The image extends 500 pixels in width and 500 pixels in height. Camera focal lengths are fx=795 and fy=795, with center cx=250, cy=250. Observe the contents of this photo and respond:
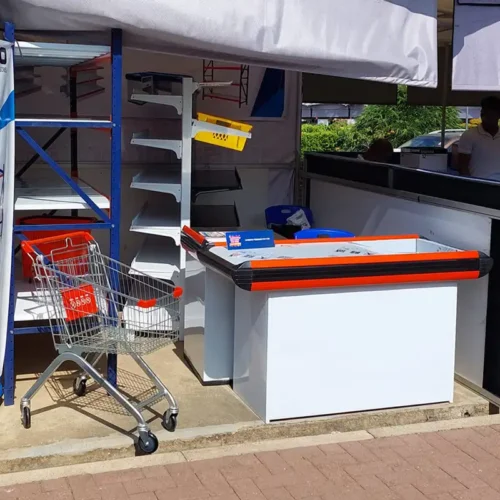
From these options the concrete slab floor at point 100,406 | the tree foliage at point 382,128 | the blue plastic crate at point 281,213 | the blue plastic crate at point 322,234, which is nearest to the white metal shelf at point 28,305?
the concrete slab floor at point 100,406

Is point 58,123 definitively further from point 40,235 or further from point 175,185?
point 175,185

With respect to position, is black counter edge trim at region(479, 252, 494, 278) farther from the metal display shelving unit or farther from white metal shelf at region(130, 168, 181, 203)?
white metal shelf at region(130, 168, 181, 203)

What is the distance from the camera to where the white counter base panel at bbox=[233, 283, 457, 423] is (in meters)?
4.41

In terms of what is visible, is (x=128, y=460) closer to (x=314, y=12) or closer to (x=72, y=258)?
(x=72, y=258)

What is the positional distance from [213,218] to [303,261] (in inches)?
85.8

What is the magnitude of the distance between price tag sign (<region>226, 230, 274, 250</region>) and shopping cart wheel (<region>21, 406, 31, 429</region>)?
1491mm

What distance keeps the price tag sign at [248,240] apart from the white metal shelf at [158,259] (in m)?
0.72

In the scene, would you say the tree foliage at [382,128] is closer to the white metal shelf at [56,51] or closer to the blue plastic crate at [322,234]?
the blue plastic crate at [322,234]

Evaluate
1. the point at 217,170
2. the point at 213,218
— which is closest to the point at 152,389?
the point at 213,218

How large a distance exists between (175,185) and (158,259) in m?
0.77

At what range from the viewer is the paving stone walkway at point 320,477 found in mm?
3783

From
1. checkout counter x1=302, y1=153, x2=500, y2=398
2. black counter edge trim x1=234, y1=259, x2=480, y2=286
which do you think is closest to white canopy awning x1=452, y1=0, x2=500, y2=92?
checkout counter x1=302, y1=153, x2=500, y2=398


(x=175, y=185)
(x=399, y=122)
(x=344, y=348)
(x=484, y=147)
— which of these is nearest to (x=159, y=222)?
(x=175, y=185)

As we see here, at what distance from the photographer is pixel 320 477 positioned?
3980mm
